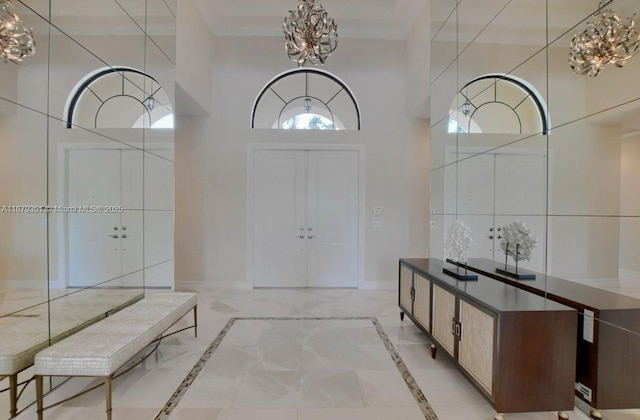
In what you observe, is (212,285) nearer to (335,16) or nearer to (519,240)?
(519,240)

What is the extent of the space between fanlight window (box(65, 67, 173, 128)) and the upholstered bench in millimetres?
1681

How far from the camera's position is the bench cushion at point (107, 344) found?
1906mm

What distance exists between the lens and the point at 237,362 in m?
2.74

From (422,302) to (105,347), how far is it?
8.97ft

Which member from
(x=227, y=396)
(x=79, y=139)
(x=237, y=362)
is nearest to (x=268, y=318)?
(x=237, y=362)

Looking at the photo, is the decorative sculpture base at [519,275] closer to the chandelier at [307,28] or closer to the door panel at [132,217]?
the chandelier at [307,28]

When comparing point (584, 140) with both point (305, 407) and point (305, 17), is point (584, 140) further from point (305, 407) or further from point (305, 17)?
point (305, 407)

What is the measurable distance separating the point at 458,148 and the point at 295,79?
10.3ft

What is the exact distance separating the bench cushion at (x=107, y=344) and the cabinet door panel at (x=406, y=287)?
2483mm

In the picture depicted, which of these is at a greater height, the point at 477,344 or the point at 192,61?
the point at 192,61

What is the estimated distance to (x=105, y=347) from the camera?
2025 millimetres

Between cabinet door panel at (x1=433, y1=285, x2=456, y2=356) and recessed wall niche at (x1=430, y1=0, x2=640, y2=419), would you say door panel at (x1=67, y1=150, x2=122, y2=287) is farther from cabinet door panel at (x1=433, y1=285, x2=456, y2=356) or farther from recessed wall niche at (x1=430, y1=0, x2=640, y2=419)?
recessed wall niche at (x1=430, y1=0, x2=640, y2=419)

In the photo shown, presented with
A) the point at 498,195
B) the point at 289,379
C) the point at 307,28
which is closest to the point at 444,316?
the point at 498,195

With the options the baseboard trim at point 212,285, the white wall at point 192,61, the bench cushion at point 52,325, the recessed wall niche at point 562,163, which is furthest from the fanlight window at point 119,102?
the recessed wall niche at point 562,163
